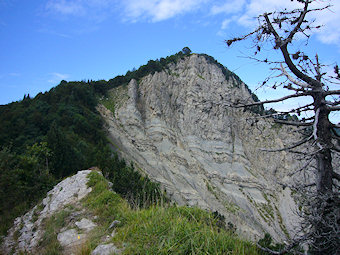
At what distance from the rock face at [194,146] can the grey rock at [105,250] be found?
30.1 m

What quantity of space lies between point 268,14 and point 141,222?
3.82 m

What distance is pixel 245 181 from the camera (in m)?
42.8

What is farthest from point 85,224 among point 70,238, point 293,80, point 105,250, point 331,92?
point 331,92

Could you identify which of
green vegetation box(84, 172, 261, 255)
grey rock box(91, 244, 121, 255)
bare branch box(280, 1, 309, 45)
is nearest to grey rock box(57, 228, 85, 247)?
green vegetation box(84, 172, 261, 255)

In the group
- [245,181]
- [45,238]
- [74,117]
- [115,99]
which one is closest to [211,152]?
[245,181]

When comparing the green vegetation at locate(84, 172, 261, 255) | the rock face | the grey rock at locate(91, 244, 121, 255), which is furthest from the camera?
the rock face

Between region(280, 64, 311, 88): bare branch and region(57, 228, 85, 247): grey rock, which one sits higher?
region(280, 64, 311, 88): bare branch

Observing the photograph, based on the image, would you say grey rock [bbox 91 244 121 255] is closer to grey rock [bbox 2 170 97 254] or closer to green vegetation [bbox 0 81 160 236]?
green vegetation [bbox 0 81 160 236]

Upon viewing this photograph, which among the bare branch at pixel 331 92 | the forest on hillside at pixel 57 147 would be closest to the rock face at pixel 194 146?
the forest on hillside at pixel 57 147

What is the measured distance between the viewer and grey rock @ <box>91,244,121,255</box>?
11.5 ft

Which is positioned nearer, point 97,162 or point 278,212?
point 97,162

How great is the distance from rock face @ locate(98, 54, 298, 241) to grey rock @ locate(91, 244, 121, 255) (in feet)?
98.7

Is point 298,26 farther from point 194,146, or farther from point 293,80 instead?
point 194,146

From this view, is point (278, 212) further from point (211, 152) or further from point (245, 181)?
point (211, 152)
